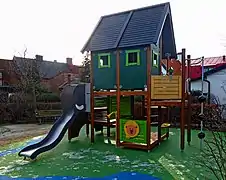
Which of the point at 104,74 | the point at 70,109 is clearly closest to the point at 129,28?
the point at 104,74

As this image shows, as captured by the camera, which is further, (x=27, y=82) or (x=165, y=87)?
(x=27, y=82)

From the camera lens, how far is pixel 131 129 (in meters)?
7.72

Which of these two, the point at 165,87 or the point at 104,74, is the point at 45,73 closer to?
the point at 104,74

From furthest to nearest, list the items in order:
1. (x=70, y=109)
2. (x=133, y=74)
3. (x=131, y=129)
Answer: (x=70, y=109) → (x=133, y=74) → (x=131, y=129)

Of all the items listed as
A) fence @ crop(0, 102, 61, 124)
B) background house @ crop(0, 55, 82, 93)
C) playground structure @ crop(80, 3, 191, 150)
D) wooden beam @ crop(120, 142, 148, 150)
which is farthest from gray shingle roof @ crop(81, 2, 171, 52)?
background house @ crop(0, 55, 82, 93)

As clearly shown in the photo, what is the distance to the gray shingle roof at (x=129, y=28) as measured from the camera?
7.61 m

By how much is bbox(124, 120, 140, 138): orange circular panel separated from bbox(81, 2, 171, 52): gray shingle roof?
2602 millimetres

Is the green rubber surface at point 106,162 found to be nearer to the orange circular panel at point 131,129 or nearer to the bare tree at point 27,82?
the orange circular panel at point 131,129

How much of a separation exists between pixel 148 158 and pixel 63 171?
8.18 ft

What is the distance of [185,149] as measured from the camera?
7.73m

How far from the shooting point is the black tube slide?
21.8 ft

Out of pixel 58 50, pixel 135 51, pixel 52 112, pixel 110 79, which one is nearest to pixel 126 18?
pixel 135 51

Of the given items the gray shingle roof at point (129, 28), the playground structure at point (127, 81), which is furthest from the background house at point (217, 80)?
the gray shingle roof at point (129, 28)

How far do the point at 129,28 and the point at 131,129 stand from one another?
355 centimetres
